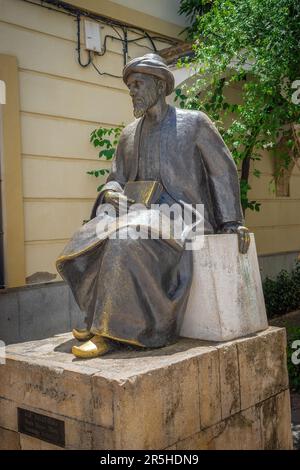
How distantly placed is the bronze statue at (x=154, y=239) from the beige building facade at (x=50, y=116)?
2.65m

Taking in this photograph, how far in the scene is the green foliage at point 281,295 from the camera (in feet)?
26.9

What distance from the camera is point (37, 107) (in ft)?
19.9

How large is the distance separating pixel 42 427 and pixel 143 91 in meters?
1.92

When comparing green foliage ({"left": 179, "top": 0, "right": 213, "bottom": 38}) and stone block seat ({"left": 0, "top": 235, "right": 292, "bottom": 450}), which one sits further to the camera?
green foliage ({"left": 179, "top": 0, "right": 213, "bottom": 38})

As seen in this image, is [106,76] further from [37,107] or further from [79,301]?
[79,301]

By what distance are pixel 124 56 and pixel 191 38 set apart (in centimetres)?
97

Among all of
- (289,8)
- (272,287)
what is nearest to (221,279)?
(289,8)

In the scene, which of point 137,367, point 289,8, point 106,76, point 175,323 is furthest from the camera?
point 106,76

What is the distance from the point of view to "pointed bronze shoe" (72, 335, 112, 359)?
2.74 metres

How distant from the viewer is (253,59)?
5613 millimetres

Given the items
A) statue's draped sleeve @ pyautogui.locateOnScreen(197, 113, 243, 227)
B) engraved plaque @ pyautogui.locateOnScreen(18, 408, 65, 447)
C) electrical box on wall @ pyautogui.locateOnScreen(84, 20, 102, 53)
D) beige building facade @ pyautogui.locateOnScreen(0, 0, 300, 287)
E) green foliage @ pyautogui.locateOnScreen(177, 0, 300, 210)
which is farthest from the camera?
electrical box on wall @ pyautogui.locateOnScreen(84, 20, 102, 53)

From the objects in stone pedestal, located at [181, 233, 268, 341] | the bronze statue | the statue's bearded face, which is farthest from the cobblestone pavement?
the statue's bearded face

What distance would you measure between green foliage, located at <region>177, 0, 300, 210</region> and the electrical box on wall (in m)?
1.26

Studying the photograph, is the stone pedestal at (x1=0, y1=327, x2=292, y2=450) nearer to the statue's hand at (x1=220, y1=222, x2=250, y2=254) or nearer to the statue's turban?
the statue's hand at (x1=220, y1=222, x2=250, y2=254)
